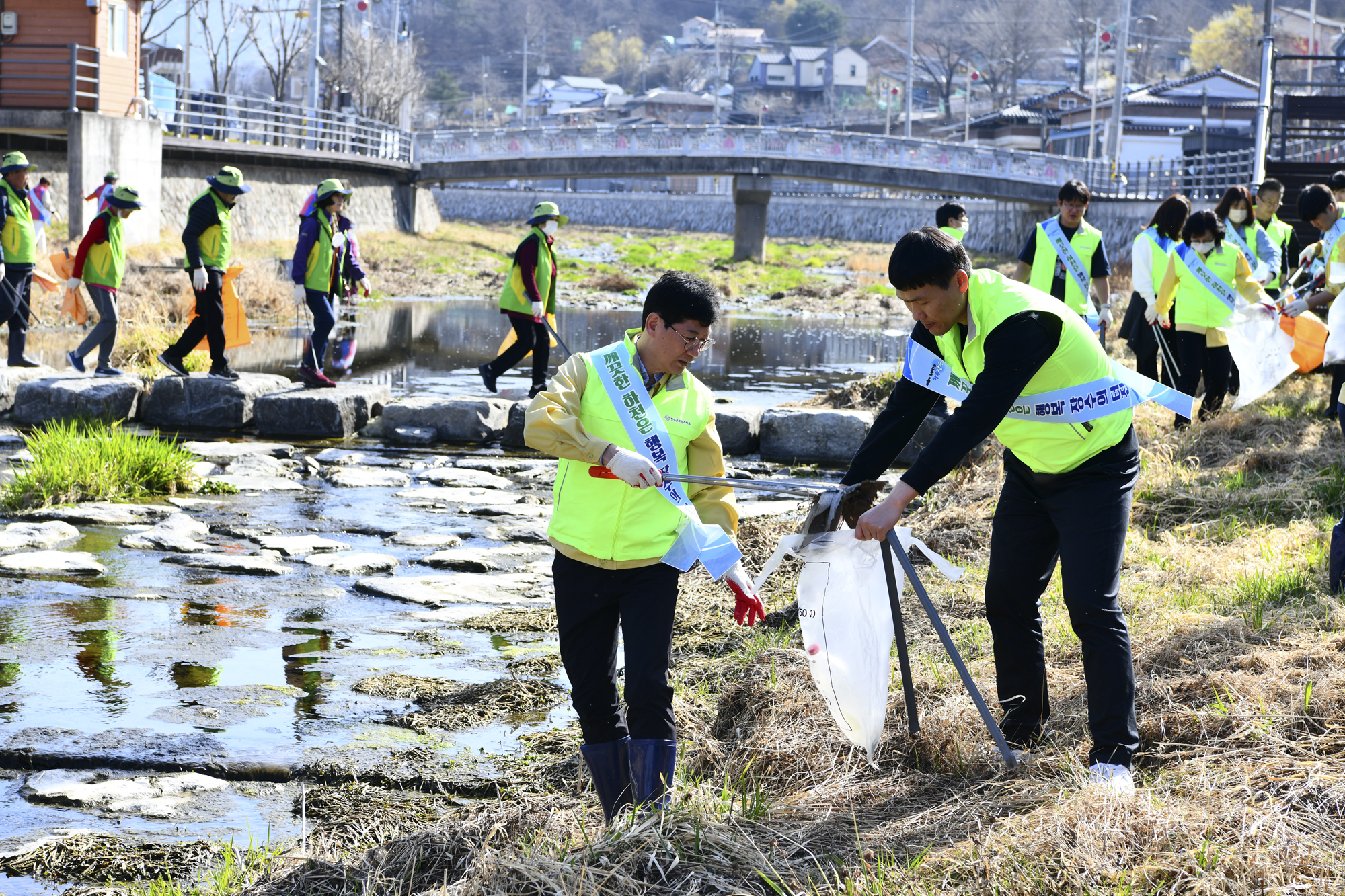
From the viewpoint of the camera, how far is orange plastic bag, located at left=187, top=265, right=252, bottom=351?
1068cm

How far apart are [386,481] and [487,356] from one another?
833 centimetres

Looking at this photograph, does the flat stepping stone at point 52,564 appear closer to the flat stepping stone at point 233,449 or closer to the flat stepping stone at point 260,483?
the flat stepping stone at point 260,483

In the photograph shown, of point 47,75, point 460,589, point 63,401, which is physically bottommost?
point 460,589

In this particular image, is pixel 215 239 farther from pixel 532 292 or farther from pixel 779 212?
pixel 779 212

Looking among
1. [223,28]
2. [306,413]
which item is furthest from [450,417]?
[223,28]

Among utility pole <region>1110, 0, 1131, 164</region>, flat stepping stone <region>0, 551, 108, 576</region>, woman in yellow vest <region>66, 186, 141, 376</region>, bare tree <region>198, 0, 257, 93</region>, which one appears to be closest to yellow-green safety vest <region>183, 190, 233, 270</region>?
woman in yellow vest <region>66, 186, 141, 376</region>

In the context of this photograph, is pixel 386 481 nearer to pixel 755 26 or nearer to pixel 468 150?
pixel 468 150

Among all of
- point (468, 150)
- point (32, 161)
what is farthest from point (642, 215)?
point (32, 161)

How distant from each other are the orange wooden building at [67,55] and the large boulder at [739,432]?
725 inches

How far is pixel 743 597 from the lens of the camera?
3.45 meters

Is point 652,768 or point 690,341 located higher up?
point 690,341

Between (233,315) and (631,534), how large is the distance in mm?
8289

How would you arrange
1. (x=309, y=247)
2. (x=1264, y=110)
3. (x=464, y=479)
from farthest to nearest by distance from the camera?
(x=1264, y=110) → (x=309, y=247) → (x=464, y=479)

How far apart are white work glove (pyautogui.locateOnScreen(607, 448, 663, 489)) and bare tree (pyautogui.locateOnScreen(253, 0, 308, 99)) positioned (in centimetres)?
4161
